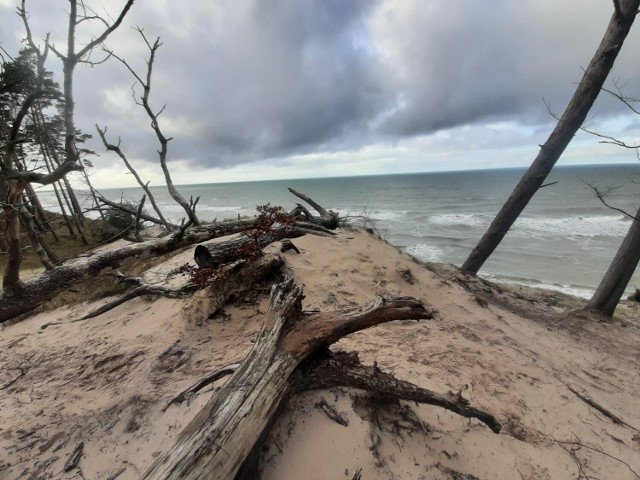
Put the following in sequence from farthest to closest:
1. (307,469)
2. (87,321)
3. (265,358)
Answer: (87,321)
(265,358)
(307,469)

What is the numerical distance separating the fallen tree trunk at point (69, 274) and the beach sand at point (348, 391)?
0.86 meters

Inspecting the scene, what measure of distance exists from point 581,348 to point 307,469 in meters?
5.26

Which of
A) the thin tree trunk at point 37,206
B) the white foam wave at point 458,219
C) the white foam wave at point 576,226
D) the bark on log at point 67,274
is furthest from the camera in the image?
the white foam wave at point 458,219

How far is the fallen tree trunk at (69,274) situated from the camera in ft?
8.66

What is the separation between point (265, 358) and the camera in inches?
85.1

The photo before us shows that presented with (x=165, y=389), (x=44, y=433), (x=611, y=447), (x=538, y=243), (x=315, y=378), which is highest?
(x=315, y=378)

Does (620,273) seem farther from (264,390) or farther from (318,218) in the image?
(264,390)

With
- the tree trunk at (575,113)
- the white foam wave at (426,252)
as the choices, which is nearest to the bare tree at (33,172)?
the tree trunk at (575,113)

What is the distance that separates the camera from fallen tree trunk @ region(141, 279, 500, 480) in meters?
1.61

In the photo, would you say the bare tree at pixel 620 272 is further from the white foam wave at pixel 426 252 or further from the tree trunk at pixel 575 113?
the white foam wave at pixel 426 252

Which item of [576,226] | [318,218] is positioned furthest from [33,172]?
[576,226]

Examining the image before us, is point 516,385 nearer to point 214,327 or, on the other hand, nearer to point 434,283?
point 434,283

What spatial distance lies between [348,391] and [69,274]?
2858 millimetres

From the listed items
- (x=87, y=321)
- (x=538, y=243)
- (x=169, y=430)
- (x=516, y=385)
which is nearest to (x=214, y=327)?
(x=169, y=430)
